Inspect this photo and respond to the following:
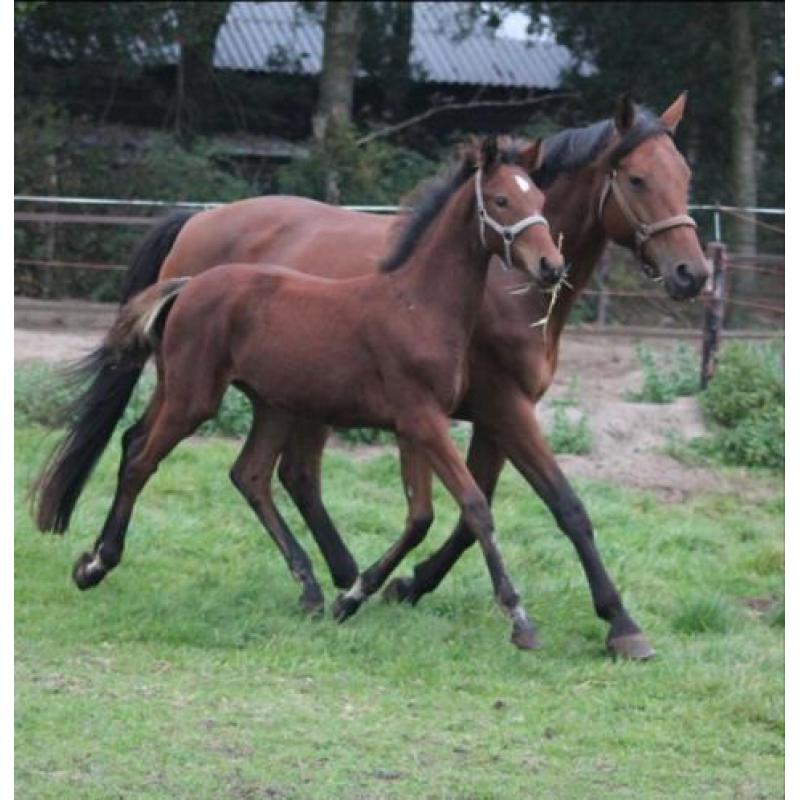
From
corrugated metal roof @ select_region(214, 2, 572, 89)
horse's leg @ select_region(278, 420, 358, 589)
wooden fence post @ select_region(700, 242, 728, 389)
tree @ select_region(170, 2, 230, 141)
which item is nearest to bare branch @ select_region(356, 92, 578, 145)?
corrugated metal roof @ select_region(214, 2, 572, 89)

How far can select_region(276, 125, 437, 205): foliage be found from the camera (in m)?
18.1

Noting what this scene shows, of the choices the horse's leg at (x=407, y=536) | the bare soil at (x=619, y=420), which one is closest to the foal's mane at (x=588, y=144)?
the horse's leg at (x=407, y=536)

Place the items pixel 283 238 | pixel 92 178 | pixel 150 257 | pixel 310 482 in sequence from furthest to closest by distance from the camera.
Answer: pixel 92 178 → pixel 150 257 → pixel 283 238 → pixel 310 482

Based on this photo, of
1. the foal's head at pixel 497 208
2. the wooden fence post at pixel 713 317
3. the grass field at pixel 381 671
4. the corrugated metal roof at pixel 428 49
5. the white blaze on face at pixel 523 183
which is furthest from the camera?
the corrugated metal roof at pixel 428 49

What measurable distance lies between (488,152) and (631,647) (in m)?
2.09

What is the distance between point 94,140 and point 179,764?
15754 mm

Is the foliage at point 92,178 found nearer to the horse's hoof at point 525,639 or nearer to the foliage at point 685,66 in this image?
the foliage at point 685,66

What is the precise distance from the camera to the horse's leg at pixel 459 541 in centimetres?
745

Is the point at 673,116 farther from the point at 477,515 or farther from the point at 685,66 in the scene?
the point at 685,66

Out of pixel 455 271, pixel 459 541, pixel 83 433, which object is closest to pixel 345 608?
pixel 459 541

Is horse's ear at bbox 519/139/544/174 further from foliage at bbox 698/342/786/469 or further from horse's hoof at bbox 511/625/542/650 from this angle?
foliage at bbox 698/342/786/469

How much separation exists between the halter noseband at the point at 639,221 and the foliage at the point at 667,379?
5.20m

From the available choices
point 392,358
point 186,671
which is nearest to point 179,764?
point 186,671

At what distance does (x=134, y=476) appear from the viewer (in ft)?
24.4
